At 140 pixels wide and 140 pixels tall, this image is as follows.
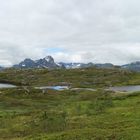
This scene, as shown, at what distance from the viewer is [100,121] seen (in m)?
57.4

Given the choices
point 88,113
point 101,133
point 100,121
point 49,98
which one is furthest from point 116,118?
point 49,98

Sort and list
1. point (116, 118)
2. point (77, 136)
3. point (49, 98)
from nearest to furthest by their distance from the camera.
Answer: point (77, 136)
point (116, 118)
point (49, 98)

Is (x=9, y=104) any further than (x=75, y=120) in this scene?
Yes

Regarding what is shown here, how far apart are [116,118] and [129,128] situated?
14.4 metres

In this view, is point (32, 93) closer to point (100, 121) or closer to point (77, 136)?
point (100, 121)

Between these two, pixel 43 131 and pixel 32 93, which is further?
pixel 32 93

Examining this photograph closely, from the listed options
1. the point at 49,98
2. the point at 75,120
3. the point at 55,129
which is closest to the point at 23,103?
the point at 49,98

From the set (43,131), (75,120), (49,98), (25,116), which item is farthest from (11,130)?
(49,98)

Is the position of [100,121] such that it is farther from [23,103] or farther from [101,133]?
[23,103]

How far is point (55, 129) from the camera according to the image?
5206cm

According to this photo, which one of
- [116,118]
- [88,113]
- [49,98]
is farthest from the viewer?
[49,98]

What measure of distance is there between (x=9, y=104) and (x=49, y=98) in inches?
1137

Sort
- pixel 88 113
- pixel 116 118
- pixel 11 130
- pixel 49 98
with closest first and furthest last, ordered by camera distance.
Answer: pixel 11 130, pixel 116 118, pixel 88 113, pixel 49 98

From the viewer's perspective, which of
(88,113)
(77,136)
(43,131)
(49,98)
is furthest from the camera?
(49,98)
